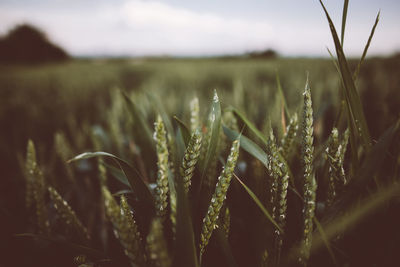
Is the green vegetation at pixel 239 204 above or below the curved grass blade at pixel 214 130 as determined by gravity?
below

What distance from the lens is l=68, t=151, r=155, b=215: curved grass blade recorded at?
1.05 feet

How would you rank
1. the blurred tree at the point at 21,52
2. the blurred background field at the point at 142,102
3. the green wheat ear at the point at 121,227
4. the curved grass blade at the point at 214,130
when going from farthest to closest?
the blurred tree at the point at 21,52, the blurred background field at the point at 142,102, the curved grass blade at the point at 214,130, the green wheat ear at the point at 121,227

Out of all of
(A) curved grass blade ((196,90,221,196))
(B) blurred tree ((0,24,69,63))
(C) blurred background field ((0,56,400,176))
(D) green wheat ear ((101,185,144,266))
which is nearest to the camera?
(D) green wheat ear ((101,185,144,266))

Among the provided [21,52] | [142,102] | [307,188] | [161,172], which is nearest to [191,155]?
[161,172]

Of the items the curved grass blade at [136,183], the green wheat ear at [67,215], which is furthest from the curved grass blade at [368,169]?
the green wheat ear at [67,215]

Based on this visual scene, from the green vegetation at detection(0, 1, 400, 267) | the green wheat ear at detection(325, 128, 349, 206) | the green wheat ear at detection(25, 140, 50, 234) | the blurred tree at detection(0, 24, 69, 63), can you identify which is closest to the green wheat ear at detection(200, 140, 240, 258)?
the green vegetation at detection(0, 1, 400, 267)

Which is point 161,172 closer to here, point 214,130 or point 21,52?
point 214,130

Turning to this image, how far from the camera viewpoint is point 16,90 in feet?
7.68

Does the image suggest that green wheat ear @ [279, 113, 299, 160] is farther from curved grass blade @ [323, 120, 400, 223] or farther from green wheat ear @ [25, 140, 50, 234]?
green wheat ear @ [25, 140, 50, 234]

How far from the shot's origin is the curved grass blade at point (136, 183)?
1.05 ft

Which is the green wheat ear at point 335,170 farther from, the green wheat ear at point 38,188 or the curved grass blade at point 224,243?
the green wheat ear at point 38,188

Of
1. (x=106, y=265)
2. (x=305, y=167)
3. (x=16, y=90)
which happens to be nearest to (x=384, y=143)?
(x=305, y=167)

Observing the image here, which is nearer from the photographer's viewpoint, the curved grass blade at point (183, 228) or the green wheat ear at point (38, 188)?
the curved grass blade at point (183, 228)

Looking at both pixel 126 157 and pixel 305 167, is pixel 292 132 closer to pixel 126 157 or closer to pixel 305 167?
pixel 305 167
